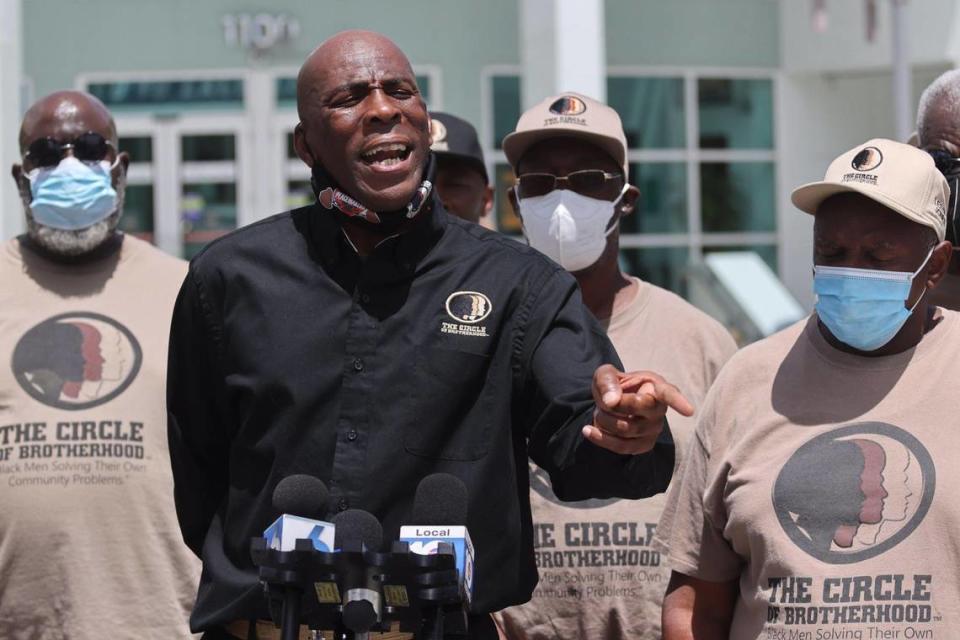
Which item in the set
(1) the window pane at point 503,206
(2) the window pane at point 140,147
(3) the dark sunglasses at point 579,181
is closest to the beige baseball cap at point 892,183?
(3) the dark sunglasses at point 579,181

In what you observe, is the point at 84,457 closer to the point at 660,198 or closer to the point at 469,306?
the point at 469,306

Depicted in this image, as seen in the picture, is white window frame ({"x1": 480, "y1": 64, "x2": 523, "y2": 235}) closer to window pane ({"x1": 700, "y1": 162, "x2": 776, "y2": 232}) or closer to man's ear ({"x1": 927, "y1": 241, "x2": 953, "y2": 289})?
window pane ({"x1": 700, "y1": 162, "x2": 776, "y2": 232})

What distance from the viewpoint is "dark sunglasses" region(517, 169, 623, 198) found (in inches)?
212

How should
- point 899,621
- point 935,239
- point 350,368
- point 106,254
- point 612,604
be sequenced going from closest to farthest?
point 350,368 → point 899,621 → point 935,239 → point 612,604 → point 106,254

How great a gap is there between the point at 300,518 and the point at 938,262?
2.04 metres

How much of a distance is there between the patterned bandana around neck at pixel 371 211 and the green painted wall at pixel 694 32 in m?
16.2

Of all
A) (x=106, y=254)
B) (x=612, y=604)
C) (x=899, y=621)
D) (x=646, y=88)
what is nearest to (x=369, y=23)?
(x=646, y=88)

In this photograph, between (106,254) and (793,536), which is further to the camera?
(106,254)

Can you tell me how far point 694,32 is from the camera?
19.7 metres

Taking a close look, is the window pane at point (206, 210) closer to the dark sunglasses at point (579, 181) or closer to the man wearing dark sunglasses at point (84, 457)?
the man wearing dark sunglasses at point (84, 457)

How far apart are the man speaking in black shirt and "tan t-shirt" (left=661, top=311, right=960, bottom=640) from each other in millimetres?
635

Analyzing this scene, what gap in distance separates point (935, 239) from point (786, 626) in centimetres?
111

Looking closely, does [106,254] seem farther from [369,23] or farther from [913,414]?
[369,23]

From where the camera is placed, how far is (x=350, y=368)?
3508 mm
